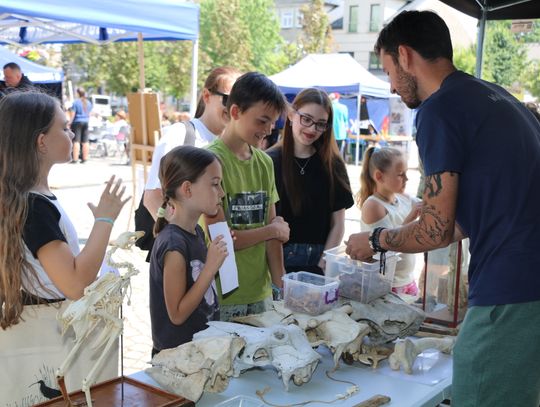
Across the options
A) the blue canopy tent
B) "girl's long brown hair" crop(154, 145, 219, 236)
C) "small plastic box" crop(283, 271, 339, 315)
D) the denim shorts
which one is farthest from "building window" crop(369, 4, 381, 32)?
"small plastic box" crop(283, 271, 339, 315)

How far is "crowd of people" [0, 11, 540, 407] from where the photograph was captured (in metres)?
1.77

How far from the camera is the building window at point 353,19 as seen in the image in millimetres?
44875

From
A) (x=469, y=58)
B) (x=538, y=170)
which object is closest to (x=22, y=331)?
(x=538, y=170)

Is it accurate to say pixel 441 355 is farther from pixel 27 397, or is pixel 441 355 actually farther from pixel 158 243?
pixel 27 397

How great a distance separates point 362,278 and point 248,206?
68 centimetres

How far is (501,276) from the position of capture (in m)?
1.77

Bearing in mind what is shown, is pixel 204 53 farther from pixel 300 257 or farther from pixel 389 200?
pixel 300 257

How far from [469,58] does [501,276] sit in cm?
3197

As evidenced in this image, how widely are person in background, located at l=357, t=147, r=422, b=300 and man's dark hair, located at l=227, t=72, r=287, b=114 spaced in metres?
1.29

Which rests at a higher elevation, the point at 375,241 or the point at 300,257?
the point at 375,241

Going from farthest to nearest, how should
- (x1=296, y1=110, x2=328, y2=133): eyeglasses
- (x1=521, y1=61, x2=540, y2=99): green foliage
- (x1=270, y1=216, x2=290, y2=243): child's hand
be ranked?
1. (x1=521, y1=61, x2=540, y2=99): green foliage
2. (x1=296, y1=110, x2=328, y2=133): eyeglasses
3. (x1=270, y1=216, x2=290, y2=243): child's hand

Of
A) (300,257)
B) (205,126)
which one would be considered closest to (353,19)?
(205,126)

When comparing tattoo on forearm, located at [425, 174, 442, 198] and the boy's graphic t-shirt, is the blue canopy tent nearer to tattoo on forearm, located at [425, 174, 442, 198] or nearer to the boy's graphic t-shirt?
the boy's graphic t-shirt

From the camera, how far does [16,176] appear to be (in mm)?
2006
